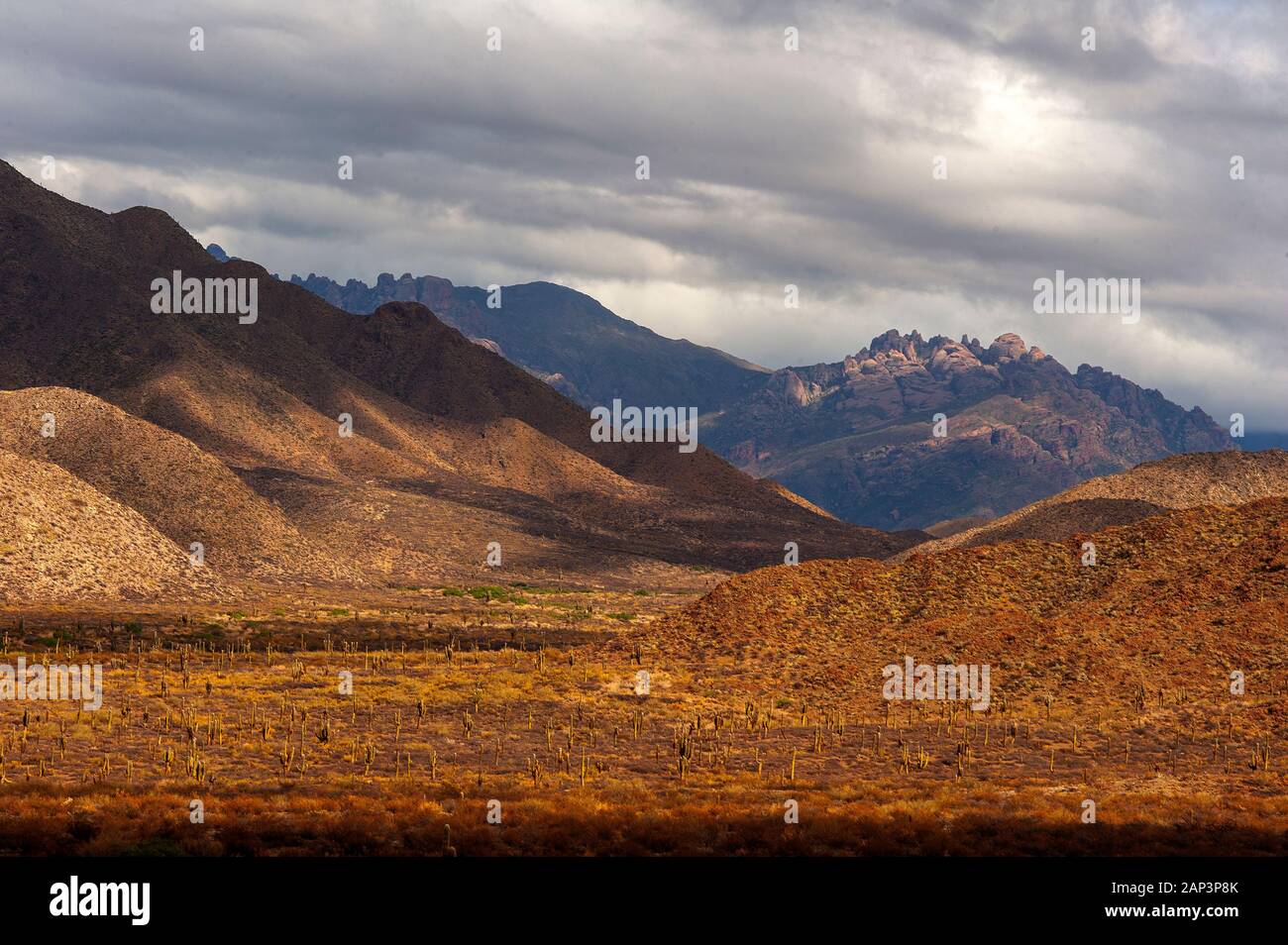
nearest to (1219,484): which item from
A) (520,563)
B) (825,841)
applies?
(520,563)

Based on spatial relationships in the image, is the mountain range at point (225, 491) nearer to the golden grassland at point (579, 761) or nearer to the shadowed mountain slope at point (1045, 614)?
the golden grassland at point (579, 761)

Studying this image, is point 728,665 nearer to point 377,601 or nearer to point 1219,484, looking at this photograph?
point 377,601

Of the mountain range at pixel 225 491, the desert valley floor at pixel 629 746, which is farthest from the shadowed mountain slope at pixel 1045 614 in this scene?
the mountain range at pixel 225 491

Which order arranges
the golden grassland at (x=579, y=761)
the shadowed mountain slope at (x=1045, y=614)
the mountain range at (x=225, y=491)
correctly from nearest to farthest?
the golden grassland at (x=579, y=761) → the shadowed mountain slope at (x=1045, y=614) → the mountain range at (x=225, y=491)

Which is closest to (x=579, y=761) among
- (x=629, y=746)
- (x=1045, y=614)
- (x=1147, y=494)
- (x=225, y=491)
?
(x=629, y=746)

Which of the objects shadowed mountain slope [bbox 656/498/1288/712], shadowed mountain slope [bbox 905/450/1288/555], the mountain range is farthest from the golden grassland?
shadowed mountain slope [bbox 905/450/1288/555]

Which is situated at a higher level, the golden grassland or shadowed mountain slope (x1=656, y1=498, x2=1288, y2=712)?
shadowed mountain slope (x1=656, y1=498, x2=1288, y2=712)

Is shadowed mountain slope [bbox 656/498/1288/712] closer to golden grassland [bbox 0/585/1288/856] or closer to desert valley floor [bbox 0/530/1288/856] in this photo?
desert valley floor [bbox 0/530/1288/856]

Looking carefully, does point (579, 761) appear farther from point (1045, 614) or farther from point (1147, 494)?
point (1147, 494)
